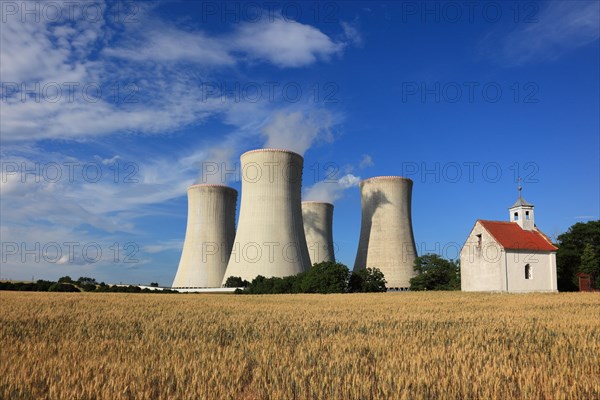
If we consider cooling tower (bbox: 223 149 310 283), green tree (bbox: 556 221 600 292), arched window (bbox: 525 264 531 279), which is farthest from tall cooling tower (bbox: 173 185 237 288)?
green tree (bbox: 556 221 600 292)

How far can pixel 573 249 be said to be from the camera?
123 ft

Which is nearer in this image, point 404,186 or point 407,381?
point 407,381

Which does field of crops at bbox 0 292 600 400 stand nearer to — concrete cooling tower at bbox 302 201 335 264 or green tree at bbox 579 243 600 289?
green tree at bbox 579 243 600 289

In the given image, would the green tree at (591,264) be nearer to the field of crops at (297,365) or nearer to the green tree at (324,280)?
the green tree at (324,280)

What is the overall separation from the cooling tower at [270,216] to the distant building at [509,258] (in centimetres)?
1207

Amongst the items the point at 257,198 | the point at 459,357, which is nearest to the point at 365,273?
the point at 257,198

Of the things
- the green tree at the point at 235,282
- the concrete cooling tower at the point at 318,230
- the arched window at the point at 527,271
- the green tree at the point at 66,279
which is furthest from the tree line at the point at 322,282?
the green tree at the point at 66,279

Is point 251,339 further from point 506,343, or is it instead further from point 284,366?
point 506,343

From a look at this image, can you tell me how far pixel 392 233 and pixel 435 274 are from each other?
497cm

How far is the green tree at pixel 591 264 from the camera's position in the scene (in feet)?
112

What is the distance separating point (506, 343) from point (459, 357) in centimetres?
208

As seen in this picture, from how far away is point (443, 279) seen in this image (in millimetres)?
41594

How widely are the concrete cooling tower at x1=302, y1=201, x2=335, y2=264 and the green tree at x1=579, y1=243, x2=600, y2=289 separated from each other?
23122mm

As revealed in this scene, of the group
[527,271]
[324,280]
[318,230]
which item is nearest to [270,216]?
[324,280]
